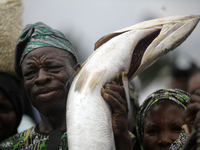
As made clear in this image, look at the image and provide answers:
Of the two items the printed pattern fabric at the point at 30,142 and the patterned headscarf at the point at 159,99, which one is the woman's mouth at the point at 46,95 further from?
the patterned headscarf at the point at 159,99

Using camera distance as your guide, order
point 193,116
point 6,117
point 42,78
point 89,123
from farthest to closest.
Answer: point 6,117, point 42,78, point 89,123, point 193,116

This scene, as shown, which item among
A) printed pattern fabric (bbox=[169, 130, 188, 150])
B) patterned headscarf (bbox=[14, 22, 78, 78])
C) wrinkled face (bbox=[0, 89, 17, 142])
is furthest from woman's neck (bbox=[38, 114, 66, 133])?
printed pattern fabric (bbox=[169, 130, 188, 150])

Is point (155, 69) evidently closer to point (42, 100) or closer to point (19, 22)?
point (19, 22)

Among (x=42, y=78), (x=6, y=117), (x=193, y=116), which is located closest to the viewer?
(x=193, y=116)

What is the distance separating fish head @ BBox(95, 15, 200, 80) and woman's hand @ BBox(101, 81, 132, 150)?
170 mm

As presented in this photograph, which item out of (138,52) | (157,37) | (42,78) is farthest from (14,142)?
(157,37)

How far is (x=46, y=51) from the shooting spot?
6.79 feet

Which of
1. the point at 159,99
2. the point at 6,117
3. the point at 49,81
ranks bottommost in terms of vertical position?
the point at 6,117

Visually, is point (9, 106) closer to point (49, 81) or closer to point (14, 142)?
point (14, 142)

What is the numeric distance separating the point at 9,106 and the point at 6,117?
116mm

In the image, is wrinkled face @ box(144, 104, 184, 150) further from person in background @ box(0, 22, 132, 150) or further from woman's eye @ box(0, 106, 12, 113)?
woman's eye @ box(0, 106, 12, 113)

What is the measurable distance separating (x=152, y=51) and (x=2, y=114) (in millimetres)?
1699

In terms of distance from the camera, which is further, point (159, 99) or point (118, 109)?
point (159, 99)

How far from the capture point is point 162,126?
2.20 m
